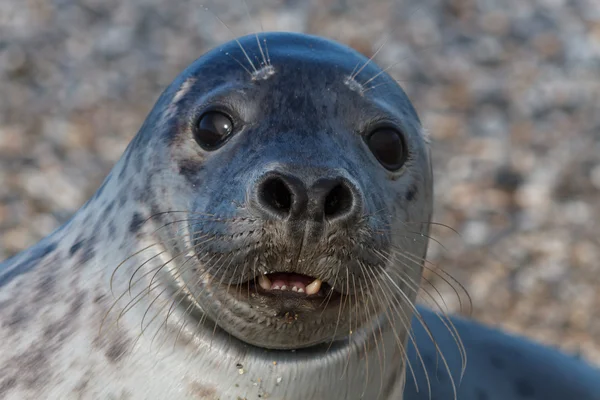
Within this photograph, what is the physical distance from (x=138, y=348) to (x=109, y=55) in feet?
20.1

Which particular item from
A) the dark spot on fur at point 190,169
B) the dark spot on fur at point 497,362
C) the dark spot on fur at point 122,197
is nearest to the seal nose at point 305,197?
the dark spot on fur at point 190,169

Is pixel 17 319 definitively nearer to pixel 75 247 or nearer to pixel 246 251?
pixel 75 247

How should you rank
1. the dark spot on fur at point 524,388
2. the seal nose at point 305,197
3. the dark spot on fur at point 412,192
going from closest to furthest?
1. the seal nose at point 305,197
2. the dark spot on fur at point 412,192
3. the dark spot on fur at point 524,388

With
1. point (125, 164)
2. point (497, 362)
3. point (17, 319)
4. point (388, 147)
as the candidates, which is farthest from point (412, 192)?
point (497, 362)

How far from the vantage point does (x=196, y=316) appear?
2.56 m

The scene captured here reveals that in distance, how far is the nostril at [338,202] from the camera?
222 centimetres

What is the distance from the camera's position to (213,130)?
8.52ft

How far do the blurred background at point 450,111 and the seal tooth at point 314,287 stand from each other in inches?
150

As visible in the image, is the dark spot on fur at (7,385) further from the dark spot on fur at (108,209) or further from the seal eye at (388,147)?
the seal eye at (388,147)

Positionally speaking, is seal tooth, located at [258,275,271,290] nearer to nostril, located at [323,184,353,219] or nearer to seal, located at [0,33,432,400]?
seal, located at [0,33,432,400]

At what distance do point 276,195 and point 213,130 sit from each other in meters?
0.44

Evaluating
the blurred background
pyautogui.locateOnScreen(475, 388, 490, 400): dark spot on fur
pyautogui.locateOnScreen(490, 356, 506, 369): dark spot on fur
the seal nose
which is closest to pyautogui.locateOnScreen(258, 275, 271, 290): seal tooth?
the seal nose

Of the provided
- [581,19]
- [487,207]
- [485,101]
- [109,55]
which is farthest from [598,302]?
[109,55]

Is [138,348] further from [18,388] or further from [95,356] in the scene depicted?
[18,388]
